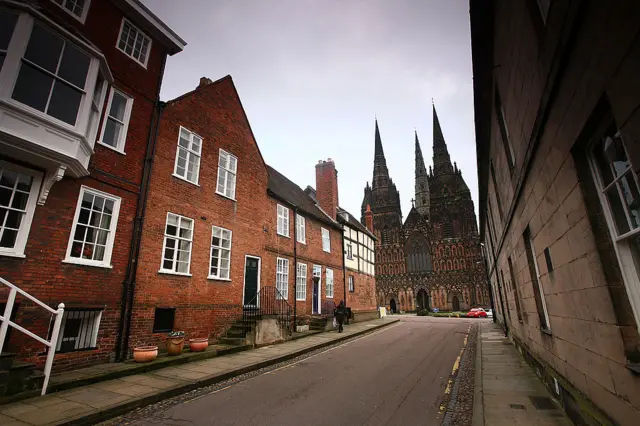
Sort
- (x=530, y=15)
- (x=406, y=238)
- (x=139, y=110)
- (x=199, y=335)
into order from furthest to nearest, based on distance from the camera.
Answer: (x=406, y=238) → (x=199, y=335) → (x=139, y=110) → (x=530, y=15)

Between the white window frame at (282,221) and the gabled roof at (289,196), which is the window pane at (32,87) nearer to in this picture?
the gabled roof at (289,196)

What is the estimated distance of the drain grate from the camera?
5414 mm

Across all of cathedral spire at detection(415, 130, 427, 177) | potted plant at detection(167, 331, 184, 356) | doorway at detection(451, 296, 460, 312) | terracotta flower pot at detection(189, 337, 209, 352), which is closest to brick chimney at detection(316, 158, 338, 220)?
terracotta flower pot at detection(189, 337, 209, 352)

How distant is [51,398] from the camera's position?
231 inches

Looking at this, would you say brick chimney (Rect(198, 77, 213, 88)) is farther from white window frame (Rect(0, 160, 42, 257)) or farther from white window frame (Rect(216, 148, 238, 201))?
white window frame (Rect(0, 160, 42, 257))

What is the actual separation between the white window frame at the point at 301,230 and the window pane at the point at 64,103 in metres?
12.5

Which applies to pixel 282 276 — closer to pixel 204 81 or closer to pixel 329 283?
pixel 329 283

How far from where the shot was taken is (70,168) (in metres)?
7.59

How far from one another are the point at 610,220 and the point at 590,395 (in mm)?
2404

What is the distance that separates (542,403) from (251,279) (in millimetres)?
11320

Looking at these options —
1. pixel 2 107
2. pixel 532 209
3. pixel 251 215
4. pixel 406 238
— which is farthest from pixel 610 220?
pixel 406 238

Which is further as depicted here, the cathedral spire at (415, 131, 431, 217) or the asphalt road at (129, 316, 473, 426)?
the cathedral spire at (415, 131, 431, 217)

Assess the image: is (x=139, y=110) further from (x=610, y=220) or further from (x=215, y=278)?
(x=610, y=220)

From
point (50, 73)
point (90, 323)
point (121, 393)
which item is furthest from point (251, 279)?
point (50, 73)
